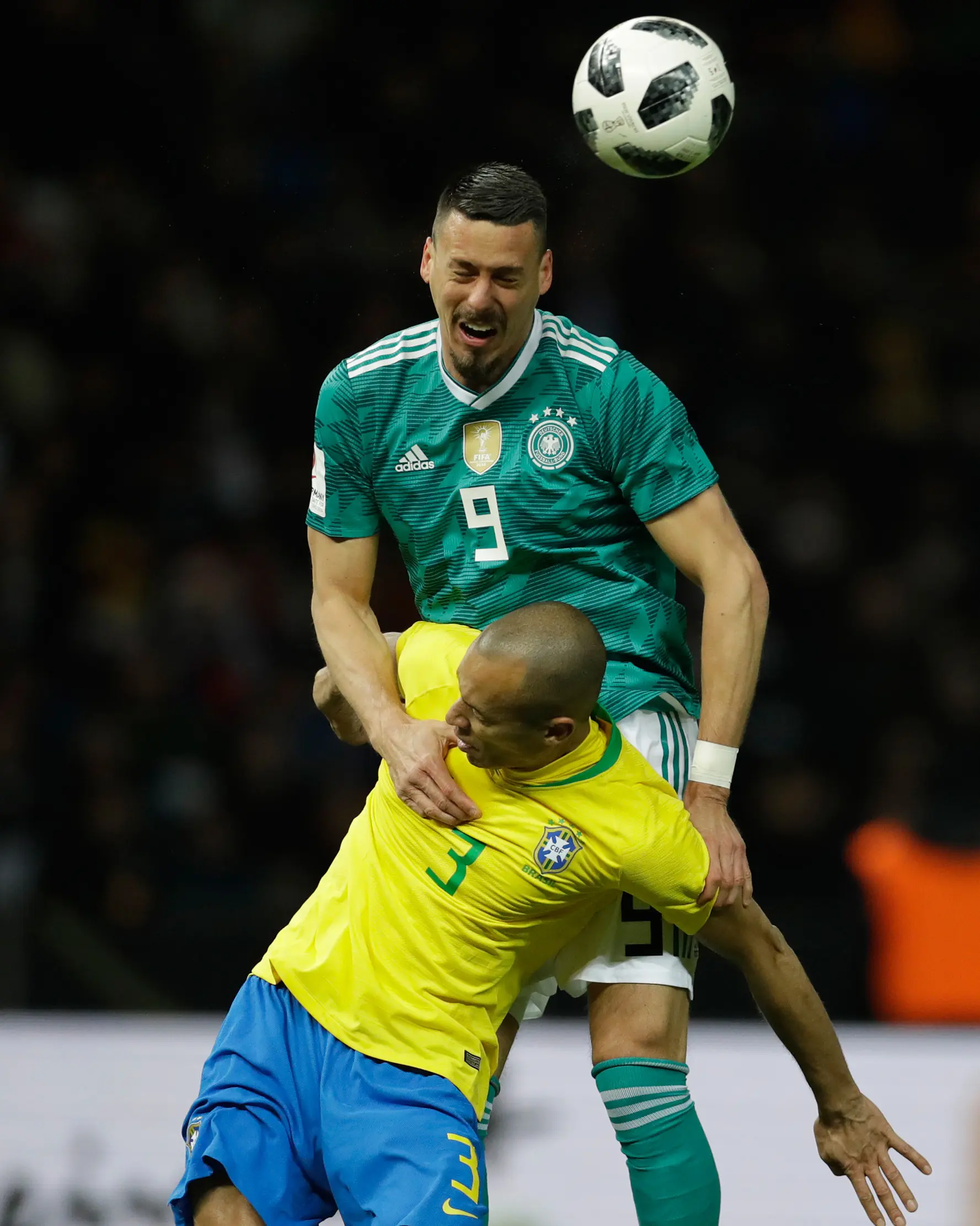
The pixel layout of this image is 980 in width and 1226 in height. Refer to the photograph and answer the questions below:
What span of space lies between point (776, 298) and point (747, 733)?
227 cm

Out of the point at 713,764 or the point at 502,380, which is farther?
the point at 502,380

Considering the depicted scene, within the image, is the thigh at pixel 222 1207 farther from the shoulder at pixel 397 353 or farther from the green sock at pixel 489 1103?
the shoulder at pixel 397 353

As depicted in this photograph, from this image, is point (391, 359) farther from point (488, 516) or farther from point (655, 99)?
point (655, 99)

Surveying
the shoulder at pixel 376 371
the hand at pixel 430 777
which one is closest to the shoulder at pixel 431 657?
the hand at pixel 430 777

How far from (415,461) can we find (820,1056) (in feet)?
4.88

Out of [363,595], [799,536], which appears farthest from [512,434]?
[799,536]

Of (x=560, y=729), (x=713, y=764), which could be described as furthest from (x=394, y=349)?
(x=713, y=764)

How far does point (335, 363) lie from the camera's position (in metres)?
8.47

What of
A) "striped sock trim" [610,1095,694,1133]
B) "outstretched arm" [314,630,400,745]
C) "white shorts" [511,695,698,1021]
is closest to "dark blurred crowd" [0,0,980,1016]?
"outstretched arm" [314,630,400,745]

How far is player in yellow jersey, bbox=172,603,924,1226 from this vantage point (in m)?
3.25

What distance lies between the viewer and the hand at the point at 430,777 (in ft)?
11.1

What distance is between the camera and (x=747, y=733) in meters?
7.71

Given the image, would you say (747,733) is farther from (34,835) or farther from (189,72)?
(189,72)

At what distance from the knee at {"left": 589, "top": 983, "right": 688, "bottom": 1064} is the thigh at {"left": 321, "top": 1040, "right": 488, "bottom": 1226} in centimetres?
36
